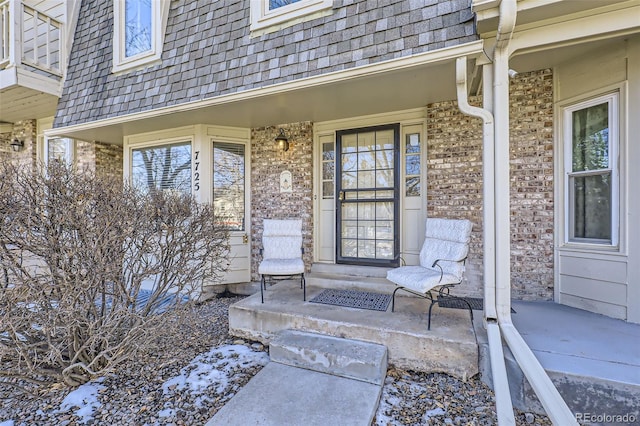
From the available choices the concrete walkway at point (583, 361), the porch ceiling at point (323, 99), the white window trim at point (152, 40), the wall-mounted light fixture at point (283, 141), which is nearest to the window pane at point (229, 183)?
the porch ceiling at point (323, 99)

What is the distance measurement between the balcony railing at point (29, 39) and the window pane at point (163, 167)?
184 cm

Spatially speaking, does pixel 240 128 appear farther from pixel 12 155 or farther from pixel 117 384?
pixel 12 155

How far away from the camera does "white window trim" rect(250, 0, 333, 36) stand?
337 cm

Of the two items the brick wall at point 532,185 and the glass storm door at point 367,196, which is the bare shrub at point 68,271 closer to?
the glass storm door at point 367,196

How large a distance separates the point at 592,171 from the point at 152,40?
5775 mm

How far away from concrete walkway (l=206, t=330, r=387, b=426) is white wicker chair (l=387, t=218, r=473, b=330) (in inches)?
27.4

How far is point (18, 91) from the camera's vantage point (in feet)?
16.2

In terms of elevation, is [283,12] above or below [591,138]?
above

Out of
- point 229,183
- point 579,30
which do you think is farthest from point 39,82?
point 579,30

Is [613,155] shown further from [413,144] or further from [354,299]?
[354,299]

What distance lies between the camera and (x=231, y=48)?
386cm

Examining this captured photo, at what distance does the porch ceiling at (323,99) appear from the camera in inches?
118

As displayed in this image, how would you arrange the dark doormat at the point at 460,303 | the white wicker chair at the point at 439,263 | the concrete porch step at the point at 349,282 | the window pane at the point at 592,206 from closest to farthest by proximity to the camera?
the white wicker chair at the point at 439,263 → the window pane at the point at 592,206 → the dark doormat at the point at 460,303 → the concrete porch step at the point at 349,282

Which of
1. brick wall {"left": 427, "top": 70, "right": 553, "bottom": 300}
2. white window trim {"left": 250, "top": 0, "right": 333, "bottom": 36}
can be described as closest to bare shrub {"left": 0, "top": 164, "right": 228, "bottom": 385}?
white window trim {"left": 250, "top": 0, "right": 333, "bottom": 36}
